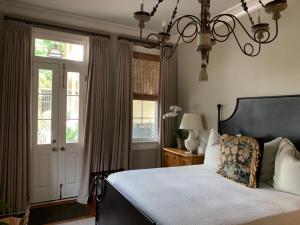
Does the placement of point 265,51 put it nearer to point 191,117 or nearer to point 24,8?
point 191,117

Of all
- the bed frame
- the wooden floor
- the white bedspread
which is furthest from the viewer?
the wooden floor

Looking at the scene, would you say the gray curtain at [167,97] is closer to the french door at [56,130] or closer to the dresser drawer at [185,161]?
the dresser drawer at [185,161]

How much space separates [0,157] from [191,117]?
2.76 metres

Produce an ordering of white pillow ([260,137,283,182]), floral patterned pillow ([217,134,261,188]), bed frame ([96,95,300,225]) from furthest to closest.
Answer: white pillow ([260,137,283,182]), floral patterned pillow ([217,134,261,188]), bed frame ([96,95,300,225])

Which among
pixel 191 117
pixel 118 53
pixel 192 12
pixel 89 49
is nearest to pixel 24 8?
pixel 89 49

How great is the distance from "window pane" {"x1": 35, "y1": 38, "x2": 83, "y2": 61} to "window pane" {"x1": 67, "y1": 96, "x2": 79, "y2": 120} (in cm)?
64

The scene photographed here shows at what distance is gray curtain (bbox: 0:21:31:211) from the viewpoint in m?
3.22

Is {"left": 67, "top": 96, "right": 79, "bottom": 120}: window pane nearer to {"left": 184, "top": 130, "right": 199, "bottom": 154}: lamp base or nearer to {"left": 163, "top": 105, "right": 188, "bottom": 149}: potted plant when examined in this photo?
{"left": 163, "top": 105, "right": 188, "bottom": 149}: potted plant

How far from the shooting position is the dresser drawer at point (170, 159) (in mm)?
3866

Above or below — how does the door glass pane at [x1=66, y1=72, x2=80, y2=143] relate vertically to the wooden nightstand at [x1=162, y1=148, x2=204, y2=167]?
above

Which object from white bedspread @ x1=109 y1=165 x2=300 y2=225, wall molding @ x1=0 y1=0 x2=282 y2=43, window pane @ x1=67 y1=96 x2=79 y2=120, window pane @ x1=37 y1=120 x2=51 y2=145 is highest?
wall molding @ x1=0 y1=0 x2=282 y2=43

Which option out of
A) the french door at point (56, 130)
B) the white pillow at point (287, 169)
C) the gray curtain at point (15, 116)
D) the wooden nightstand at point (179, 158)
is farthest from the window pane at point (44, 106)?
the white pillow at point (287, 169)

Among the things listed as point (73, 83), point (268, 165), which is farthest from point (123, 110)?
point (268, 165)

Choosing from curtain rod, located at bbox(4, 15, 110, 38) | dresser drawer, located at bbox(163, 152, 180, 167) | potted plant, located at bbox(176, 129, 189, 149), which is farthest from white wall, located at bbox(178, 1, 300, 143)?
curtain rod, located at bbox(4, 15, 110, 38)
